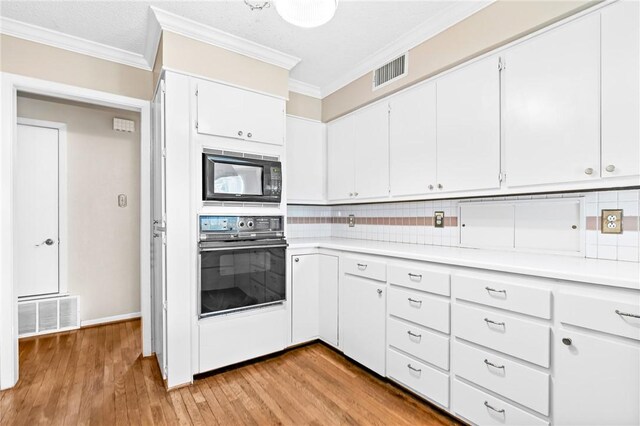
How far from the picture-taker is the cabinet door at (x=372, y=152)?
8.71ft

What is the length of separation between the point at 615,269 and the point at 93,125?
4464 millimetres

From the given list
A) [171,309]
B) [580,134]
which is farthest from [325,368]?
[580,134]

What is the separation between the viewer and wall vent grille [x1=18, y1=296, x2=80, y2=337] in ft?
9.76

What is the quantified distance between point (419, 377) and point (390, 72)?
2305 millimetres

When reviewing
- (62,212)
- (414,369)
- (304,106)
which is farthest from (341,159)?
(62,212)

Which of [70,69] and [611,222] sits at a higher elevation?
[70,69]

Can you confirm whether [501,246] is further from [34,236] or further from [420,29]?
[34,236]

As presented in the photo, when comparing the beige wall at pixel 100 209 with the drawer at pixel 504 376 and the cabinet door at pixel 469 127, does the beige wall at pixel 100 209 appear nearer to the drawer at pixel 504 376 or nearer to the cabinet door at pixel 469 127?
the cabinet door at pixel 469 127

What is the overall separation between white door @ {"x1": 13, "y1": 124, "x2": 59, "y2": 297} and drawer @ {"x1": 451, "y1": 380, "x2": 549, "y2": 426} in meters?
3.85

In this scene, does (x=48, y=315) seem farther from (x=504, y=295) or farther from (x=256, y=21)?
(x=504, y=295)

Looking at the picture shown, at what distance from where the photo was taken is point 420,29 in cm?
222

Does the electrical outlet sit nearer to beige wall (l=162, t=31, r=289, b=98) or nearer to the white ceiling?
the white ceiling

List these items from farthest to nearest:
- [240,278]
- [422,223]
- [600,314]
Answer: [422,223], [240,278], [600,314]

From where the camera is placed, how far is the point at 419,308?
1918 millimetres
